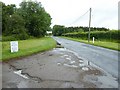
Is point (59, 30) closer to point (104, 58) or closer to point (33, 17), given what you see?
point (33, 17)

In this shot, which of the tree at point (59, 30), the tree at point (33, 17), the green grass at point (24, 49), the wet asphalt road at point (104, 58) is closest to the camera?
the wet asphalt road at point (104, 58)

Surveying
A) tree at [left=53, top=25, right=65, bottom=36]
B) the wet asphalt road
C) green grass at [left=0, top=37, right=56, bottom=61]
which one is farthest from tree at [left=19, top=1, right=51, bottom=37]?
tree at [left=53, top=25, right=65, bottom=36]

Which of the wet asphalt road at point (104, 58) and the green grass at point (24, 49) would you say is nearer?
the wet asphalt road at point (104, 58)

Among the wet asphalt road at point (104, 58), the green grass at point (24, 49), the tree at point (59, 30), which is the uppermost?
the tree at point (59, 30)

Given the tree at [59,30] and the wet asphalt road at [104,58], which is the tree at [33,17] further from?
the tree at [59,30]

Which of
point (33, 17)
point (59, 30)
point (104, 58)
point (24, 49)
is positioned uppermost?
point (33, 17)

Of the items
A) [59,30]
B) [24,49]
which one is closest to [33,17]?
[24,49]

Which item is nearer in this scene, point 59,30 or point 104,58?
point 104,58

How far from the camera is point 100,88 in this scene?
7055 mm

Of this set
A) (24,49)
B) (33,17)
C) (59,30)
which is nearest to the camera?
(24,49)

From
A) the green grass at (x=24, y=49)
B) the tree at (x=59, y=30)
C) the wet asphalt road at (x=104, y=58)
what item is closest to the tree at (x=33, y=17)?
the green grass at (x=24, y=49)

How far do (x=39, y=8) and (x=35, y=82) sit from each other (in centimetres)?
6754

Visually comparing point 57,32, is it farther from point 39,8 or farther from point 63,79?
point 63,79

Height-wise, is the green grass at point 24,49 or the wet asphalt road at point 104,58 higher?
the green grass at point 24,49
